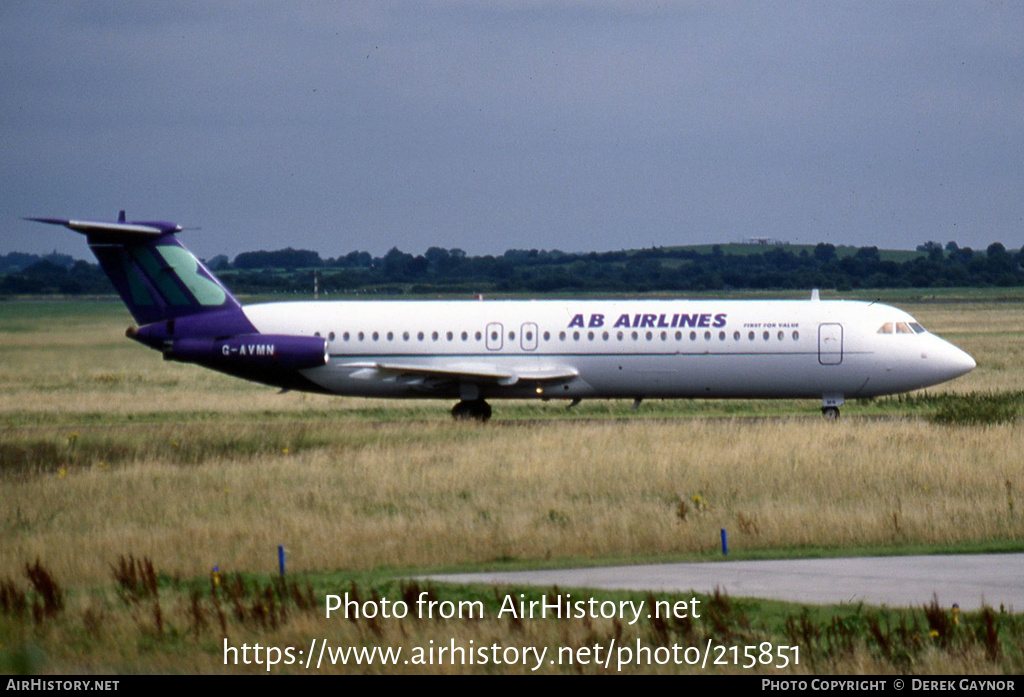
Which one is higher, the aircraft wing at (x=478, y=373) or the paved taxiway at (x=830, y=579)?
the aircraft wing at (x=478, y=373)

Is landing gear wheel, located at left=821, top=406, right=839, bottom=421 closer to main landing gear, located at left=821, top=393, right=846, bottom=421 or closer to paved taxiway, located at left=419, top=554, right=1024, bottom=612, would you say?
main landing gear, located at left=821, top=393, right=846, bottom=421

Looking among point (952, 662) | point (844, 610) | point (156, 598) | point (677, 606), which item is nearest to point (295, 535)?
point (156, 598)

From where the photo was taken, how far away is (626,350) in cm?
3391

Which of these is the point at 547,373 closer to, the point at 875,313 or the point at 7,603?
the point at 875,313

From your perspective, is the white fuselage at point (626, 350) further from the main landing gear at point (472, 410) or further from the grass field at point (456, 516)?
the grass field at point (456, 516)

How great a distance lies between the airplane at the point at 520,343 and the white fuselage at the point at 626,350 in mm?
32

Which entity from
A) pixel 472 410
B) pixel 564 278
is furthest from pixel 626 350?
pixel 564 278

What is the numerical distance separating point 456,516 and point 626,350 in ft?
48.6

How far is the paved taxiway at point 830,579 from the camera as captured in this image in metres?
13.8

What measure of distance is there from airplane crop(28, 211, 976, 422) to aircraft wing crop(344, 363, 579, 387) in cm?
4

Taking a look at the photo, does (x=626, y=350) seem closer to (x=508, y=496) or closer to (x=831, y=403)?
(x=831, y=403)

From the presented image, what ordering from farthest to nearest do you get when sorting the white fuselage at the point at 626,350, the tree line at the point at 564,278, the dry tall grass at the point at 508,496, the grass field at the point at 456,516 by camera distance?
the tree line at the point at 564,278 < the white fuselage at the point at 626,350 < the dry tall grass at the point at 508,496 < the grass field at the point at 456,516

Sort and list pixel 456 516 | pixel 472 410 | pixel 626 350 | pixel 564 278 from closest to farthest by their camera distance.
→ pixel 456 516
pixel 626 350
pixel 472 410
pixel 564 278

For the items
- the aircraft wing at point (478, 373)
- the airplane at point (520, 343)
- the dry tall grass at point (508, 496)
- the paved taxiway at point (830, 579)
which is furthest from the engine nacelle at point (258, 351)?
the paved taxiway at point (830, 579)
